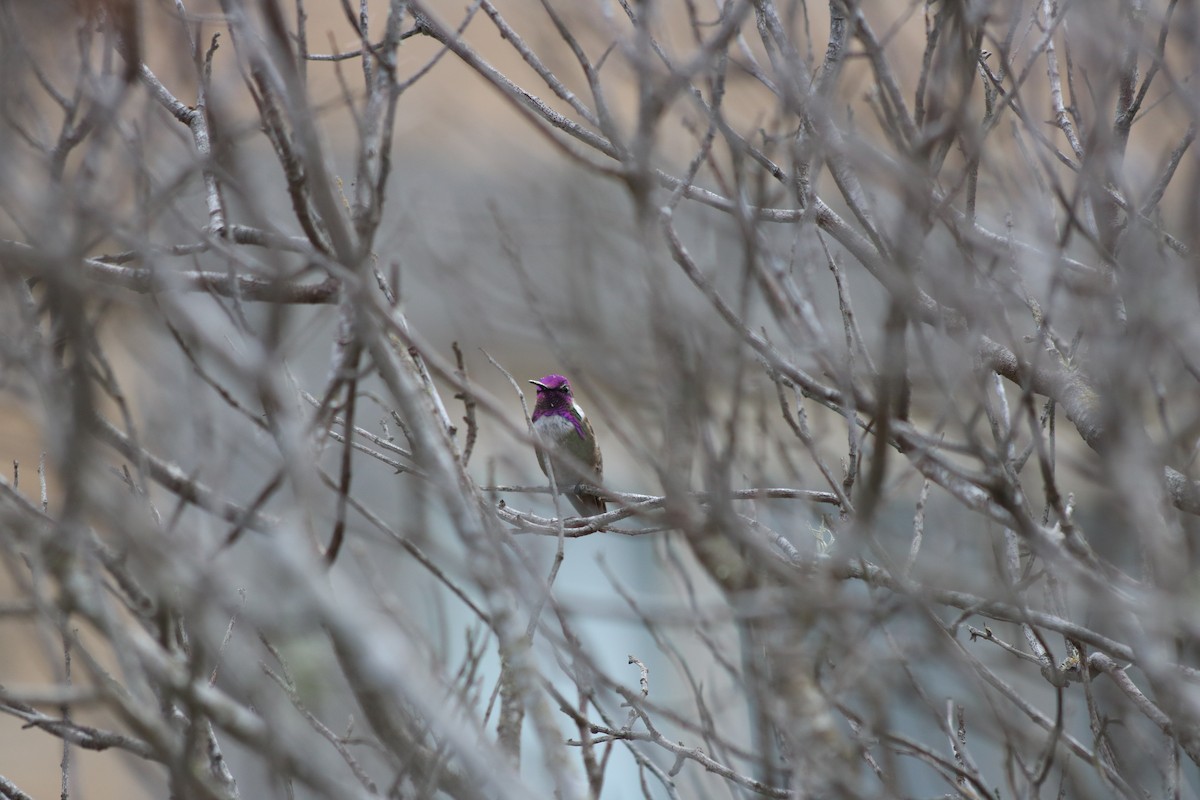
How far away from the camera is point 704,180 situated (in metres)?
7.46

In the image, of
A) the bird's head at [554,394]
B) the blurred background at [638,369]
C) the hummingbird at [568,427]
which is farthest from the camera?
the bird's head at [554,394]

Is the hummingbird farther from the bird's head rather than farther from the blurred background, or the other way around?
the blurred background

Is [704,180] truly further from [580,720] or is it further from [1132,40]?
[580,720]

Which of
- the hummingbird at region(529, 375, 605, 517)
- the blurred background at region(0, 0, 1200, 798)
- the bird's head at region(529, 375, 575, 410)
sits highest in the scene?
the bird's head at region(529, 375, 575, 410)

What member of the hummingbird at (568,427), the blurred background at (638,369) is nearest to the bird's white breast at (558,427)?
the hummingbird at (568,427)

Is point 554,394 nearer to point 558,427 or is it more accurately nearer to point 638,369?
point 558,427

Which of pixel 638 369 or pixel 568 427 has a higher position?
pixel 568 427

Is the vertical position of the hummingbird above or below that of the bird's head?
below

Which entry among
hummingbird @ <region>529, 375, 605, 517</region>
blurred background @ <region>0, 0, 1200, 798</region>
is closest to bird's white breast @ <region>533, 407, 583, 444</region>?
Result: hummingbird @ <region>529, 375, 605, 517</region>

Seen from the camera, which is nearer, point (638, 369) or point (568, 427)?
point (638, 369)

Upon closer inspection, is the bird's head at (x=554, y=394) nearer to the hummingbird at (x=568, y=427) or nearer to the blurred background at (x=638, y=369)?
the hummingbird at (x=568, y=427)

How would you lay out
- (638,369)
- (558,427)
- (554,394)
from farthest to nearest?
(554,394), (558,427), (638,369)

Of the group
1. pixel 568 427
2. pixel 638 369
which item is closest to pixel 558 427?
pixel 568 427

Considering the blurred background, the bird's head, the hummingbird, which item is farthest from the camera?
the bird's head
